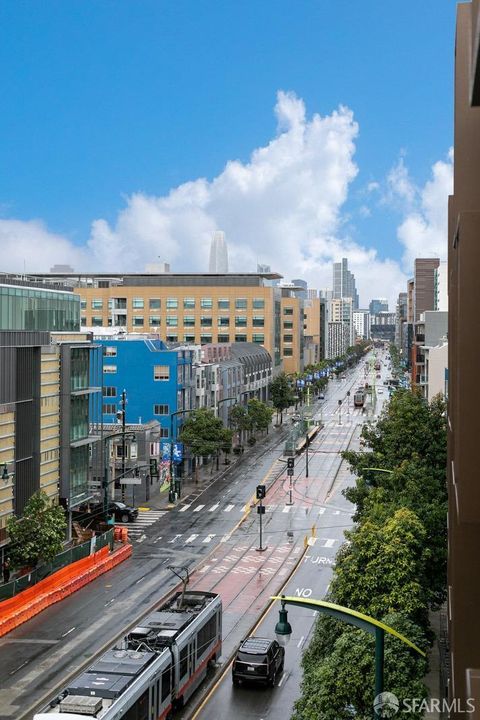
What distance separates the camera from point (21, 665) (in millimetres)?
40188

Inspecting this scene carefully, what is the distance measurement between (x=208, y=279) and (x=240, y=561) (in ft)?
420

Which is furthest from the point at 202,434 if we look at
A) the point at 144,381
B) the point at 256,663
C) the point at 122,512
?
the point at 256,663

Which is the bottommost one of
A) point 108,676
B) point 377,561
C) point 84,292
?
point 108,676

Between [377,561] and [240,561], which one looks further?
[240,561]

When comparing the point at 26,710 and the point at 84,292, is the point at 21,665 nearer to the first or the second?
the point at 26,710

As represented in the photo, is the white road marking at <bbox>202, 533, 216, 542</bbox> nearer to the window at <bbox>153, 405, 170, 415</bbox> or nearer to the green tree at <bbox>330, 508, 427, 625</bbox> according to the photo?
the green tree at <bbox>330, 508, 427, 625</bbox>

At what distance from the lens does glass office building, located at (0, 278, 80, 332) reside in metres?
54.6

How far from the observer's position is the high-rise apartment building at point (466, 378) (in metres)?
16.3

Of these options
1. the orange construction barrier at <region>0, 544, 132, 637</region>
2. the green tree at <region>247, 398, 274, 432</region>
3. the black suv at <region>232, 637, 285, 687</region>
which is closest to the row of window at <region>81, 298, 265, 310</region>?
the green tree at <region>247, 398, 274, 432</region>

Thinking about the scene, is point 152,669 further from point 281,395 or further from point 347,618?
point 281,395

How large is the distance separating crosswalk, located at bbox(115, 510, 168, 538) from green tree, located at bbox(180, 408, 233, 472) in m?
15.4

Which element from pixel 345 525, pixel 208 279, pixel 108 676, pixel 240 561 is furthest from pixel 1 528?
pixel 208 279

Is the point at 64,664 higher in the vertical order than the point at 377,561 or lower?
lower

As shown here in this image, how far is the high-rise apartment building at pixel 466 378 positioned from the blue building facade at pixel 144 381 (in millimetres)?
67881
